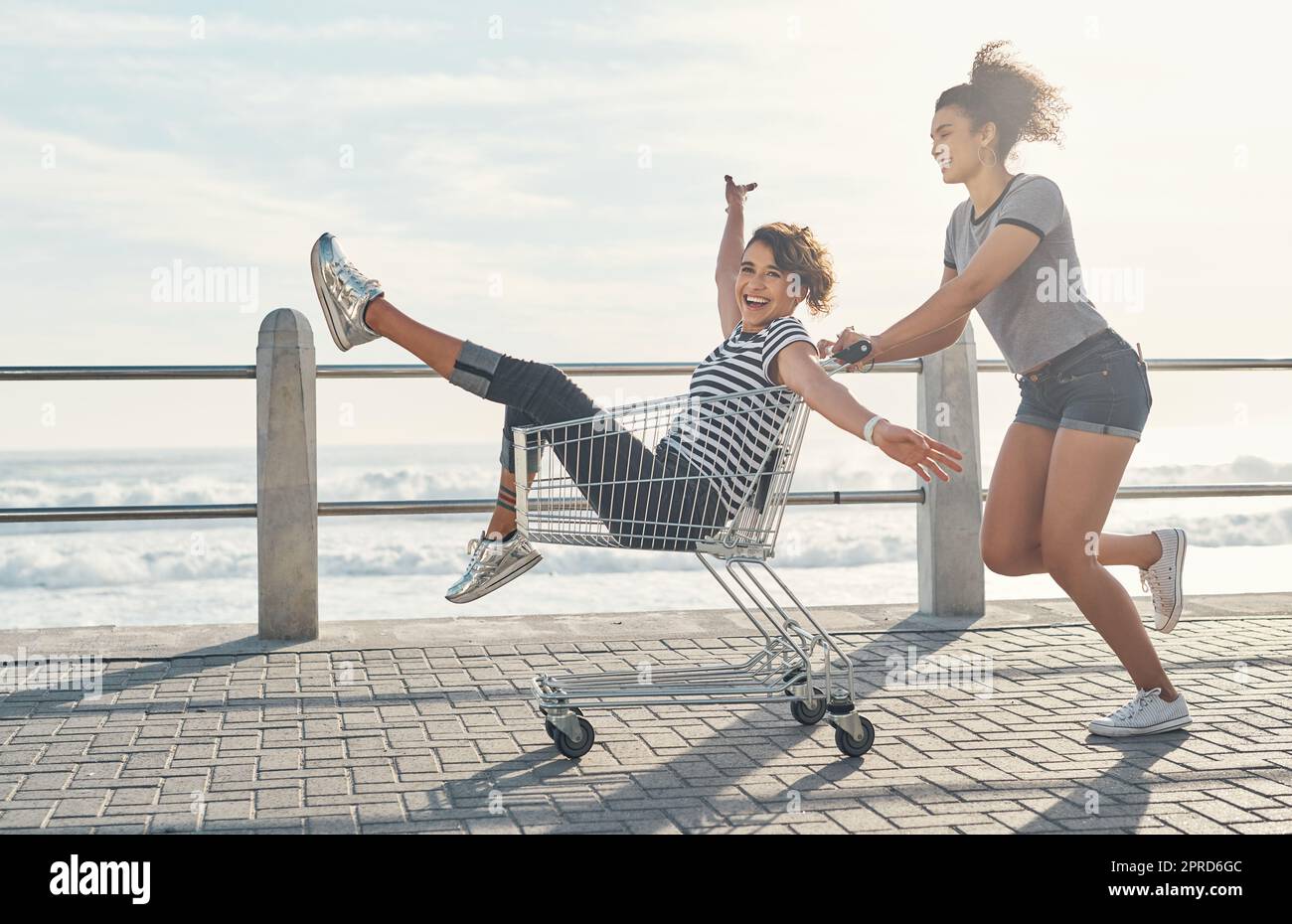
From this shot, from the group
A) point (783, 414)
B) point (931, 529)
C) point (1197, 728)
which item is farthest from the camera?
point (931, 529)

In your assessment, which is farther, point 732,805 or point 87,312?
point 87,312

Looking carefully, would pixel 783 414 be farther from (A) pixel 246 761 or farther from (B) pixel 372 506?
(B) pixel 372 506

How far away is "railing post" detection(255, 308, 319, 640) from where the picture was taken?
668cm

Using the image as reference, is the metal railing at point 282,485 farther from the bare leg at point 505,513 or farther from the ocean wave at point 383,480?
the ocean wave at point 383,480

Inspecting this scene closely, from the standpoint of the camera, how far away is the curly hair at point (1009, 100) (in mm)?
4691

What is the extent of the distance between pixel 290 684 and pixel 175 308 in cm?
2987

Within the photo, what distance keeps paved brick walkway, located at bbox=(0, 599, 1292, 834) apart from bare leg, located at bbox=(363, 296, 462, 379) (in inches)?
49.9

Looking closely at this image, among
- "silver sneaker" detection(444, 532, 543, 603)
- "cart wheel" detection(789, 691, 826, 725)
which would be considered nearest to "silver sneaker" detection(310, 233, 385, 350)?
"silver sneaker" detection(444, 532, 543, 603)

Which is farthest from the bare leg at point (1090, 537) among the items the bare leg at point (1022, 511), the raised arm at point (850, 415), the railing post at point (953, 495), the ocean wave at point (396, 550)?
the ocean wave at point (396, 550)

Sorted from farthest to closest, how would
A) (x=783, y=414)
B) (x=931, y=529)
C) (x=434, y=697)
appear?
1. (x=931, y=529)
2. (x=434, y=697)
3. (x=783, y=414)

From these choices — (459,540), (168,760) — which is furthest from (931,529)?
(459,540)

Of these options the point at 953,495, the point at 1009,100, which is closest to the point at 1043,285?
the point at 1009,100

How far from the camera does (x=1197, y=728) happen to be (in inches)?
190

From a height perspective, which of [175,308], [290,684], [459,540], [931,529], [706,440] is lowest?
[459,540]
